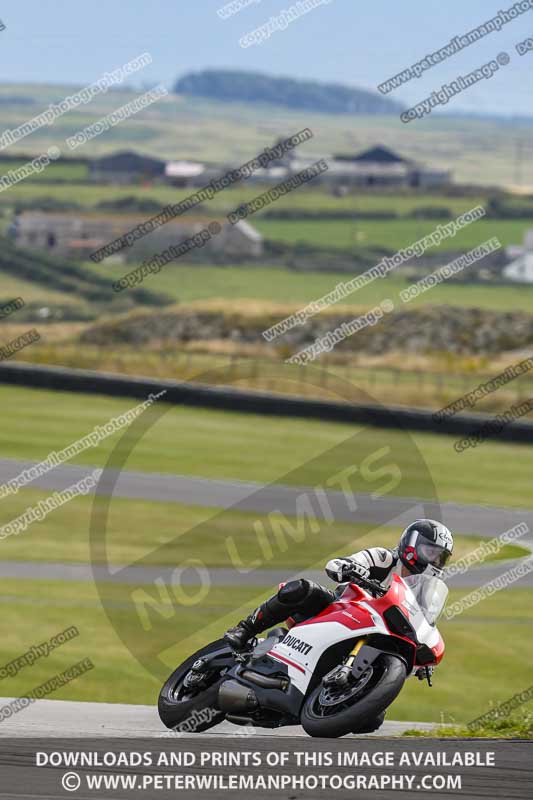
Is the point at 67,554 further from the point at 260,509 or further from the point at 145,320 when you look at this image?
the point at 145,320

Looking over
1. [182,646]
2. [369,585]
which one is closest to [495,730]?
[369,585]

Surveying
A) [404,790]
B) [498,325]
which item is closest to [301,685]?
[404,790]

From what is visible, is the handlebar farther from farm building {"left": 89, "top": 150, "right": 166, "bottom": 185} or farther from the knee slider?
farm building {"left": 89, "top": 150, "right": 166, "bottom": 185}

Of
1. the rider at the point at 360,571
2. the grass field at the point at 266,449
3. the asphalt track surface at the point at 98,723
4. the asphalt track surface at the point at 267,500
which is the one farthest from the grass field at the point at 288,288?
the rider at the point at 360,571

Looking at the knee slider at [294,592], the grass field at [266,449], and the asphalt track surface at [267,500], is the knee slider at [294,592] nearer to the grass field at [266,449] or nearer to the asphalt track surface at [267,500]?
the asphalt track surface at [267,500]

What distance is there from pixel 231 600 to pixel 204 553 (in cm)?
281

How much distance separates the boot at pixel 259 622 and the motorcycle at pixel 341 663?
0.07m

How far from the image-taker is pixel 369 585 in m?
7.70

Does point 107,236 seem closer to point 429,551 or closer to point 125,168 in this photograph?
point 125,168

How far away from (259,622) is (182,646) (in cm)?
752

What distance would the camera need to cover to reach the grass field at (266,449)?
28.0 metres

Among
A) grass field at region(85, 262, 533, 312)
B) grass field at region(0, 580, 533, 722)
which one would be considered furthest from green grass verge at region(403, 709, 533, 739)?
grass field at region(85, 262, 533, 312)

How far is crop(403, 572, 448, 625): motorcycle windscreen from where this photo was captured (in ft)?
25.6

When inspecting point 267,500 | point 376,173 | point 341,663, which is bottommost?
point 376,173
